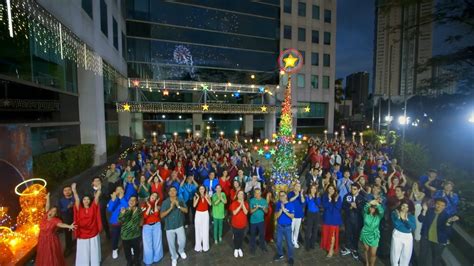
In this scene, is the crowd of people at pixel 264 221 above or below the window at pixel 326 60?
below

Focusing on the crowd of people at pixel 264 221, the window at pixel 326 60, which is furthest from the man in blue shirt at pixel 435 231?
the window at pixel 326 60

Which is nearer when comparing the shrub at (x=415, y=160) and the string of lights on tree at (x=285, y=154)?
the string of lights on tree at (x=285, y=154)

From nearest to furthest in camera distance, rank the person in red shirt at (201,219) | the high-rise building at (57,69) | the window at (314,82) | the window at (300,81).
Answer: the person in red shirt at (201,219) → the high-rise building at (57,69) → the window at (300,81) → the window at (314,82)

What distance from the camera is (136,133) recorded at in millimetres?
27016

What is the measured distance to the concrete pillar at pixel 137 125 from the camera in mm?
26777

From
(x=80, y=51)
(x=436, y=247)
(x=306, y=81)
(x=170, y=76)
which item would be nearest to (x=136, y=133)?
(x=170, y=76)

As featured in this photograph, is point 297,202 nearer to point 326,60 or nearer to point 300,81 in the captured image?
point 300,81

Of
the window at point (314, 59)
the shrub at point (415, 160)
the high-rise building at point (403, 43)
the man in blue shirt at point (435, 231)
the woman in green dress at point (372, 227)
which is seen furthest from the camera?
the window at point (314, 59)

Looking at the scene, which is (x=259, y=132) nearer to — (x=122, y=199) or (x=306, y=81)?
(x=306, y=81)

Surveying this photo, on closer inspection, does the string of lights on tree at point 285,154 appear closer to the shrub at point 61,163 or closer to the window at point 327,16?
the shrub at point 61,163

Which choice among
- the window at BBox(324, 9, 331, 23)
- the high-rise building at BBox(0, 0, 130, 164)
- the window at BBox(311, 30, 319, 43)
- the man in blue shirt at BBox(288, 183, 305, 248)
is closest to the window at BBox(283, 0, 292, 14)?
the window at BBox(311, 30, 319, 43)

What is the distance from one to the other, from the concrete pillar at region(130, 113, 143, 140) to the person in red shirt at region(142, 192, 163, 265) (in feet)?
76.9

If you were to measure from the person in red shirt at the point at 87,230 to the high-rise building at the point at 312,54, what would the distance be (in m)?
27.2

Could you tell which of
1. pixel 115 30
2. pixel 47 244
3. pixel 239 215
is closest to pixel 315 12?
pixel 115 30
